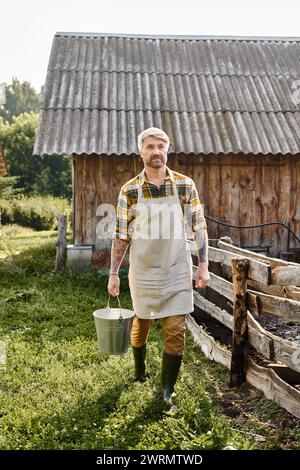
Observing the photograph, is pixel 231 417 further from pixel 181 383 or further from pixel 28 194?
pixel 28 194

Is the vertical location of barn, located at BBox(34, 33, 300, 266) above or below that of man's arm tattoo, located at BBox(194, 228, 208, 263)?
above

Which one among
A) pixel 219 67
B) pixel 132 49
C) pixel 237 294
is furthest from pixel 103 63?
pixel 237 294

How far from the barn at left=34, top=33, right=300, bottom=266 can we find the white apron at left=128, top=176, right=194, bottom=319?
4935mm

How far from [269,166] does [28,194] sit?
1872cm

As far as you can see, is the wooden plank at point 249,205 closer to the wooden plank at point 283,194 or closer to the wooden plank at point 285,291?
the wooden plank at point 283,194

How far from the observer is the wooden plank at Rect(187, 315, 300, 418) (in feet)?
11.9

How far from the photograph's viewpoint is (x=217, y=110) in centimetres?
1019

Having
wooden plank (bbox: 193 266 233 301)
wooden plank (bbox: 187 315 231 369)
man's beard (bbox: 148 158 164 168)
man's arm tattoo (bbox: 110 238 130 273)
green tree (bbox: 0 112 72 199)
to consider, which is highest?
green tree (bbox: 0 112 72 199)

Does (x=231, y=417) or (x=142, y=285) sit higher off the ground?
(x=142, y=285)

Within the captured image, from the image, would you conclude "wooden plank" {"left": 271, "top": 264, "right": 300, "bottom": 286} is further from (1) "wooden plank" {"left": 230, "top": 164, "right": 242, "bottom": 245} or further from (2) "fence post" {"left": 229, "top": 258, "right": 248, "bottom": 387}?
(1) "wooden plank" {"left": 230, "top": 164, "right": 242, "bottom": 245}

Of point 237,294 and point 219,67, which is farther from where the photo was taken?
point 219,67

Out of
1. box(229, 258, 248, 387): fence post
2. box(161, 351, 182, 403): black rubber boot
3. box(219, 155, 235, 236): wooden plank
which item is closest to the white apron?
box(161, 351, 182, 403): black rubber boot

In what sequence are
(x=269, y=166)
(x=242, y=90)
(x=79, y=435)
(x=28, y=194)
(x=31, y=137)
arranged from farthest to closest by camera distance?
1. (x=31, y=137)
2. (x=28, y=194)
3. (x=242, y=90)
4. (x=269, y=166)
5. (x=79, y=435)

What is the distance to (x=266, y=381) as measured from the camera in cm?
406
